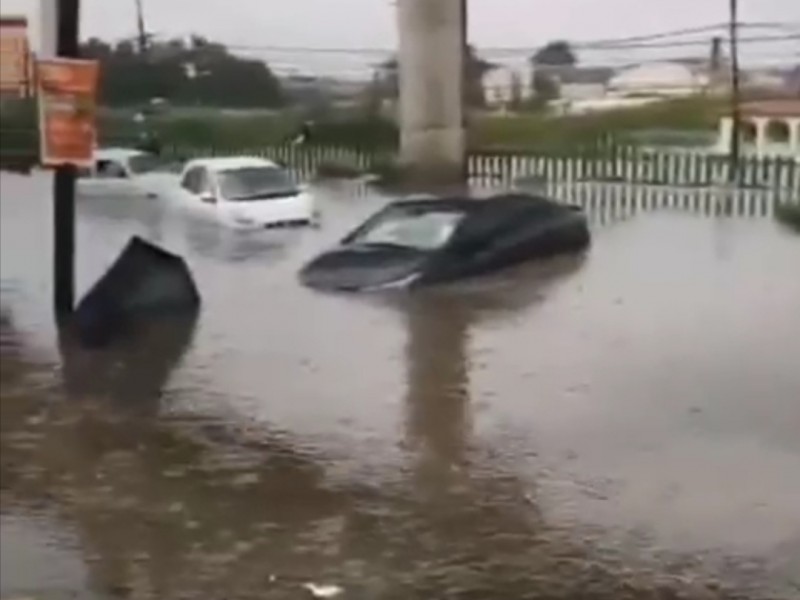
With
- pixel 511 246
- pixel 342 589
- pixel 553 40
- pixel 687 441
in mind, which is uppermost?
pixel 553 40

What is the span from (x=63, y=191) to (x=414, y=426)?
0.33 metres

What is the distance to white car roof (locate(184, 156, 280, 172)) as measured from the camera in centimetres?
118

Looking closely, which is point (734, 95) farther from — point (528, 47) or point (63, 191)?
point (63, 191)

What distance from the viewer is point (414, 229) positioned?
1.17 m

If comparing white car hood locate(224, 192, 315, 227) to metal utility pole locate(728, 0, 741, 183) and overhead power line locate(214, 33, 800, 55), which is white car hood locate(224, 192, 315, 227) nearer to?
overhead power line locate(214, 33, 800, 55)

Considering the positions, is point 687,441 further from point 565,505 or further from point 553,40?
point 553,40

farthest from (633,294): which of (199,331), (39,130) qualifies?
(39,130)

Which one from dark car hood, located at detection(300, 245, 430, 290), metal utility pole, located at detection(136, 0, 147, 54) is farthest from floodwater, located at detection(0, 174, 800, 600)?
metal utility pole, located at detection(136, 0, 147, 54)

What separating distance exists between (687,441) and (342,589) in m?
0.27

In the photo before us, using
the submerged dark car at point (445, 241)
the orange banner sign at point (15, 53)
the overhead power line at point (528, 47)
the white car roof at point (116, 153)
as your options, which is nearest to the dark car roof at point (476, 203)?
the submerged dark car at point (445, 241)

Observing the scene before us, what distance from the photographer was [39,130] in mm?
1247

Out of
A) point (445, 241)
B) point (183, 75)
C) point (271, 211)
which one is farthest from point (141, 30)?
point (445, 241)

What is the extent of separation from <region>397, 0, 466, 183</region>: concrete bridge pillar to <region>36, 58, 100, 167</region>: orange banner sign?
0.80 ft

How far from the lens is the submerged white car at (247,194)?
1.18 m
